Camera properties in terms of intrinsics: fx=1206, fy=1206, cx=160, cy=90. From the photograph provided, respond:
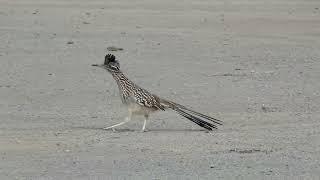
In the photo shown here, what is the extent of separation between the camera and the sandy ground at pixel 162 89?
9.49 m

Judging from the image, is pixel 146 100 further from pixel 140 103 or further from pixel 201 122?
pixel 201 122

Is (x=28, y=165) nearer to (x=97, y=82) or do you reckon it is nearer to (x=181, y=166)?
(x=181, y=166)

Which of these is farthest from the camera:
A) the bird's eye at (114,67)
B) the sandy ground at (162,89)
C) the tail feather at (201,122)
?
the bird's eye at (114,67)

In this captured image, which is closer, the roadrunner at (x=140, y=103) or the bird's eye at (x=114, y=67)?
the roadrunner at (x=140, y=103)

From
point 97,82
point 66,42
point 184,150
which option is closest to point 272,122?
point 184,150

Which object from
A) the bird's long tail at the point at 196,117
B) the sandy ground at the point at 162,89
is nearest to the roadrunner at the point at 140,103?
the bird's long tail at the point at 196,117

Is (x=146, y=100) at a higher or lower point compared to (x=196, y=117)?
higher

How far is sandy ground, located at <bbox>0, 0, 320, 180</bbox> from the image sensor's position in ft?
31.1

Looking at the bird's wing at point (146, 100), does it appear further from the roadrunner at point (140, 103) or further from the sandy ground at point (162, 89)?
the sandy ground at point (162, 89)

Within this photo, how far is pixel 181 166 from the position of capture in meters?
9.26

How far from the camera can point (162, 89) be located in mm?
14750

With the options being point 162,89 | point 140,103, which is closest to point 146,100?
point 140,103

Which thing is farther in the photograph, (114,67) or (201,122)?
(114,67)

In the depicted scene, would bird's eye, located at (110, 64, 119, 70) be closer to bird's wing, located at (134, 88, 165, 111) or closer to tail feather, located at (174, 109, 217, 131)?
bird's wing, located at (134, 88, 165, 111)
